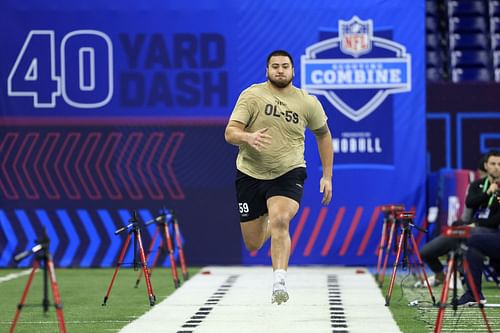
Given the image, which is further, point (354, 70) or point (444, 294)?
point (354, 70)

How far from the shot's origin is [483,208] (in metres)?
9.83

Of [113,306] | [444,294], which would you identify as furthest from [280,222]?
[444,294]

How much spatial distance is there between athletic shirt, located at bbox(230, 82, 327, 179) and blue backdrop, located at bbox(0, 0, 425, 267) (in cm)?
578

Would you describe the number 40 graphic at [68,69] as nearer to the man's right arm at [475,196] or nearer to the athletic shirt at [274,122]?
the athletic shirt at [274,122]

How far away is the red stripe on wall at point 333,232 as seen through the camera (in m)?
14.9

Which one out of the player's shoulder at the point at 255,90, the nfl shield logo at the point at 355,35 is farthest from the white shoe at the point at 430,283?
the nfl shield logo at the point at 355,35

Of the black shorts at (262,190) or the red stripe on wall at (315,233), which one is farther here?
the red stripe on wall at (315,233)

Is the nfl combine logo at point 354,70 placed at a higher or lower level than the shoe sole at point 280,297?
higher

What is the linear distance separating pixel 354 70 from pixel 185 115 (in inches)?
89.5

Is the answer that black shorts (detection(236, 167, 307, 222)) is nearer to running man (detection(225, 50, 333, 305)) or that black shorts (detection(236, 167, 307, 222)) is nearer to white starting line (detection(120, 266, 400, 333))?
running man (detection(225, 50, 333, 305))

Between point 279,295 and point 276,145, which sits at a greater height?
point 276,145

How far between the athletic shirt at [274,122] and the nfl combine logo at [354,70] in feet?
18.9

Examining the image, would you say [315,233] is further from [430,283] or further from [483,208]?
[483,208]

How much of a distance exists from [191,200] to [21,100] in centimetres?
259
